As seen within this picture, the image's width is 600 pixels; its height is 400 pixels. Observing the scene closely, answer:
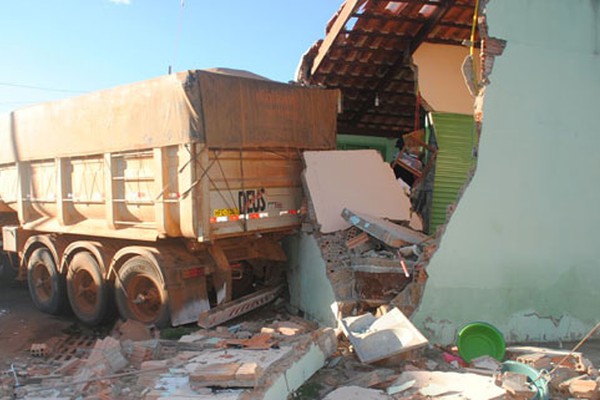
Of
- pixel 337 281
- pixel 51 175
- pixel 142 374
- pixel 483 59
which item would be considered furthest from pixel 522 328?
pixel 51 175

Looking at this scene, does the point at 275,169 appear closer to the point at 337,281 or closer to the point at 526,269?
the point at 337,281

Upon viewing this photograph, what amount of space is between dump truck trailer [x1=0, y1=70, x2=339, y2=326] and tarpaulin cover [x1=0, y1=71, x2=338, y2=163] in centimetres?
2

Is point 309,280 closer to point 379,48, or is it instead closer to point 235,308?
point 235,308

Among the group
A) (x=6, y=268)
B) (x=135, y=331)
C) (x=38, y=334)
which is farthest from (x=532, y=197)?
(x=6, y=268)

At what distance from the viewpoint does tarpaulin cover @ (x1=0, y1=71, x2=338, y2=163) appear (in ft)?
18.6

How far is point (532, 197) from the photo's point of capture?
561 cm

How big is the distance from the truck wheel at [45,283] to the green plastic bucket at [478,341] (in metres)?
5.99

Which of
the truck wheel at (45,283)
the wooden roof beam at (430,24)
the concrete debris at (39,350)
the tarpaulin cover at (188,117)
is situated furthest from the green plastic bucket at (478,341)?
the truck wheel at (45,283)

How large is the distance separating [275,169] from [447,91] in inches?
165

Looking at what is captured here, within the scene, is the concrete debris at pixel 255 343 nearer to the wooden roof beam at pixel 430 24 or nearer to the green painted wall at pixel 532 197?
the green painted wall at pixel 532 197

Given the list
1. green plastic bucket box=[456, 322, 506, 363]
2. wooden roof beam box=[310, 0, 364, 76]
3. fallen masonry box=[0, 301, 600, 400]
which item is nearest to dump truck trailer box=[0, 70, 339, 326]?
fallen masonry box=[0, 301, 600, 400]

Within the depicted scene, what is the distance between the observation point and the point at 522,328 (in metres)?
5.61

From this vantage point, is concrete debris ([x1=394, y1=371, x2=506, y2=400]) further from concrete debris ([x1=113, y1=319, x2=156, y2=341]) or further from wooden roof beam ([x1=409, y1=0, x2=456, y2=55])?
wooden roof beam ([x1=409, y1=0, x2=456, y2=55])

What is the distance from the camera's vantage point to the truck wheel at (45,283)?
787 cm
